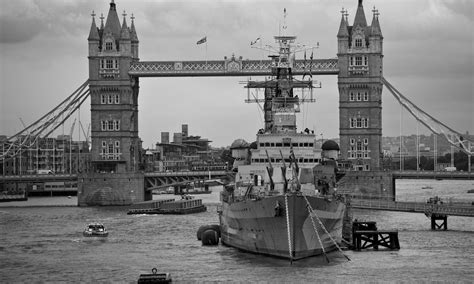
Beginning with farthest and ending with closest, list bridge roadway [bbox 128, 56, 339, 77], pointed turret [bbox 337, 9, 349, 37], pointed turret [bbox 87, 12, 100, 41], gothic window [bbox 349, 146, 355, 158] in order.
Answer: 1. pointed turret [bbox 87, 12, 100, 41]
2. gothic window [bbox 349, 146, 355, 158]
3. pointed turret [bbox 337, 9, 349, 37]
4. bridge roadway [bbox 128, 56, 339, 77]

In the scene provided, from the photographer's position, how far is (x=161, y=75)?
6654 inches

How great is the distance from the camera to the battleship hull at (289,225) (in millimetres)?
81812

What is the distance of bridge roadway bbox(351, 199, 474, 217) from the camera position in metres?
114

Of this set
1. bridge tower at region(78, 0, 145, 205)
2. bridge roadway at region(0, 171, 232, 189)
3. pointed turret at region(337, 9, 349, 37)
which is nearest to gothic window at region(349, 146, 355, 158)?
pointed turret at region(337, 9, 349, 37)

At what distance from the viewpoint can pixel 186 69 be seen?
16738cm

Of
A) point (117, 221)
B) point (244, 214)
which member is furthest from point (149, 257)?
point (117, 221)

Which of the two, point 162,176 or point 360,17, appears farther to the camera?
point 162,176

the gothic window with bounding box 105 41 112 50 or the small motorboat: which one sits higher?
the gothic window with bounding box 105 41 112 50

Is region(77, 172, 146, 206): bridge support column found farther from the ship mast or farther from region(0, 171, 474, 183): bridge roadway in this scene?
the ship mast

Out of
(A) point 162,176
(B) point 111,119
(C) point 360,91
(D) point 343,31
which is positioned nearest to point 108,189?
(A) point 162,176

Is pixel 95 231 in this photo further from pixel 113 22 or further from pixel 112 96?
pixel 113 22

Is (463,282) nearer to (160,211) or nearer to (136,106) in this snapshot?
(160,211)

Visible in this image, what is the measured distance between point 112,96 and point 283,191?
295ft

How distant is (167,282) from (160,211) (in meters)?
76.8
